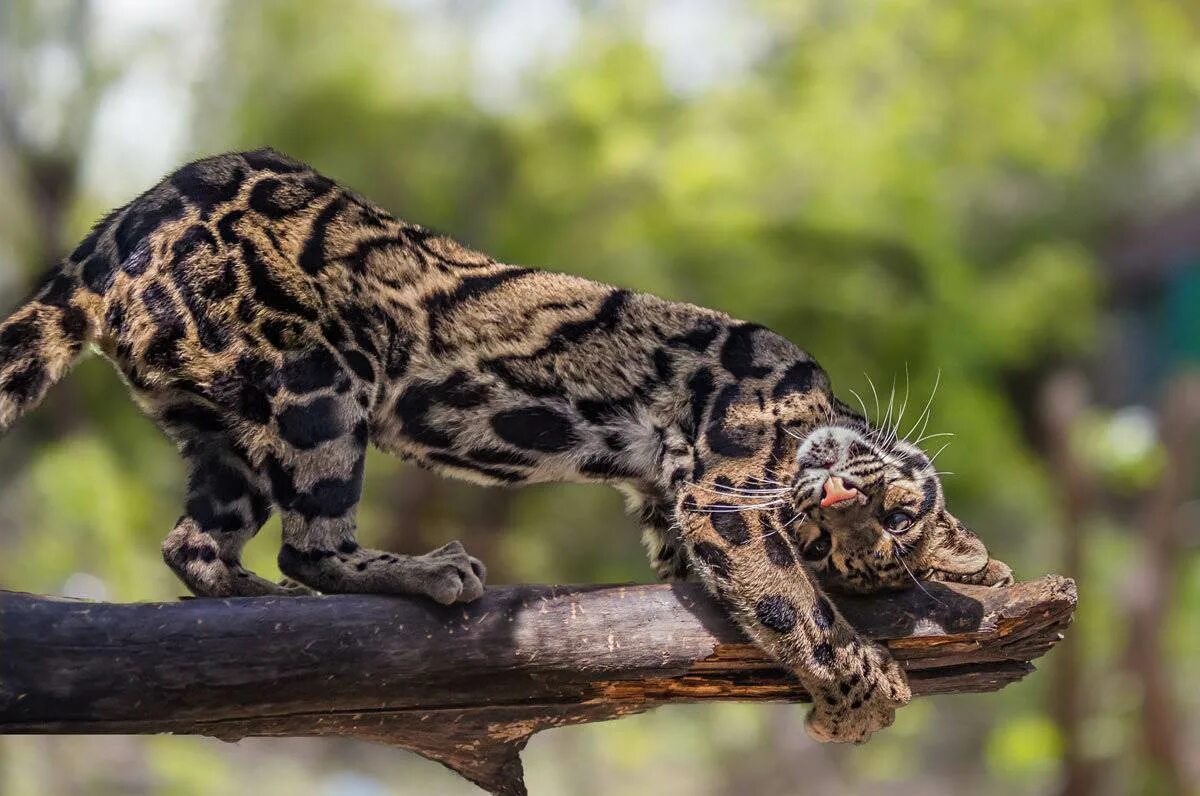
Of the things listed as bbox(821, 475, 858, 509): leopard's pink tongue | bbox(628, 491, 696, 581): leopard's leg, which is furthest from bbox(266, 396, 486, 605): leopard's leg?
bbox(821, 475, 858, 509): leopard's pink tongue

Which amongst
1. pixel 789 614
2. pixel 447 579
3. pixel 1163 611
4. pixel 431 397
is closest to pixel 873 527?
pixel 789 614

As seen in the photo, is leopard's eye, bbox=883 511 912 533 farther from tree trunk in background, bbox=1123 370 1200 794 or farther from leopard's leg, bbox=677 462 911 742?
tree trunk in background, bbox=1123 370 1200 794

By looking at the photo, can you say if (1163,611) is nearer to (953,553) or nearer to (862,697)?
(953,553)

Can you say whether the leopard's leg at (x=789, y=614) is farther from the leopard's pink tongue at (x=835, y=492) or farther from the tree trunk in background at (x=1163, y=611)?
the tree trunk in background at (x=1163, y=611)

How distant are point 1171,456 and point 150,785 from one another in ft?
33.2

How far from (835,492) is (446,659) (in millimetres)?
1423

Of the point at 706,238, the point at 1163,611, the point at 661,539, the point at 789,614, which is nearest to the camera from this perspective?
the point at 789,614

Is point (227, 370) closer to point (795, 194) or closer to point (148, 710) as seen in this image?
point (148, 710)

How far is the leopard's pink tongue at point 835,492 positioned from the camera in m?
4.14

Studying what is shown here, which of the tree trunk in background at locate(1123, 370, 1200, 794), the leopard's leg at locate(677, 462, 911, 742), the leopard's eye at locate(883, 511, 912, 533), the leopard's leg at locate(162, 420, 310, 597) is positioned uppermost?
the leopard's eye at locate(883, 511, 912, 533)

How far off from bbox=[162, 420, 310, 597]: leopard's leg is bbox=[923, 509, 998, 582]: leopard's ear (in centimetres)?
227

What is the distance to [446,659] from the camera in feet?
12.5

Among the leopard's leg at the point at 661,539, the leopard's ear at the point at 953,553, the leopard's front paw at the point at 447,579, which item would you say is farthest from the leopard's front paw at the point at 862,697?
the leopard's front paw at the point at 447,579

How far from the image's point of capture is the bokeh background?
10.4 meters
